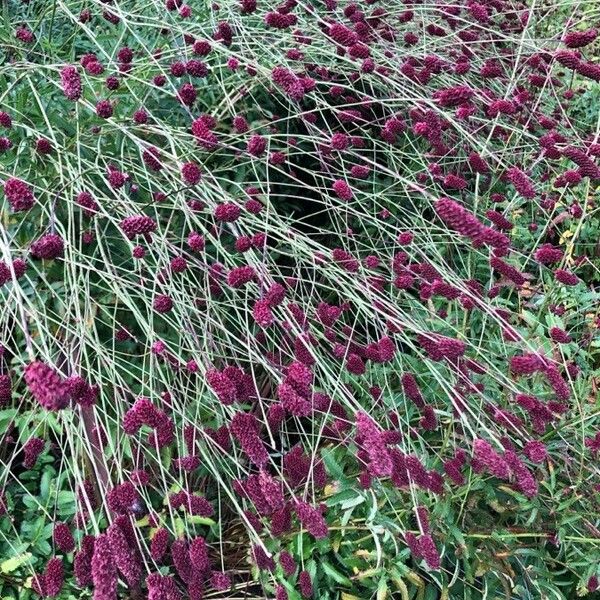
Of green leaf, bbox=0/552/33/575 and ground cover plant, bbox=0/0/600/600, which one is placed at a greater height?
ground cover plant, bbox=0/0/600/600

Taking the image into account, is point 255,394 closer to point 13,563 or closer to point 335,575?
point 335,575

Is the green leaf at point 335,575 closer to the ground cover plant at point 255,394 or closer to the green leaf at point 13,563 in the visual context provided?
the ground cover plant at point 255,394

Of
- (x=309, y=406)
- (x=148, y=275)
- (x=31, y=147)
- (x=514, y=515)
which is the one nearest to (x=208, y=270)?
(x=148, y=275)

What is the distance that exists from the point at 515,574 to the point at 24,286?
117 centimetres

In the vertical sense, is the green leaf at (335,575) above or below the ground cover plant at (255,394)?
below

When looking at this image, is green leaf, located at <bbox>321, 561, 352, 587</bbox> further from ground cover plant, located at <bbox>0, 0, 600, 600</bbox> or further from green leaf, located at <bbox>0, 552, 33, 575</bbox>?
green leaf, located at <bbox>0, 552, 33, 575</bbox>

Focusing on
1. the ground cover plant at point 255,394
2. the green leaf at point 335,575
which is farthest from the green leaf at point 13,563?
the green leaf at point 335,575

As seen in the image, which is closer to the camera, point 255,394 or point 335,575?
point 335,575

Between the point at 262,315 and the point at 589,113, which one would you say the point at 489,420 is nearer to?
the point at 262,315

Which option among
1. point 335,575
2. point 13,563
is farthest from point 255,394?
point 13,563

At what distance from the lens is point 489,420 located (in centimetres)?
124

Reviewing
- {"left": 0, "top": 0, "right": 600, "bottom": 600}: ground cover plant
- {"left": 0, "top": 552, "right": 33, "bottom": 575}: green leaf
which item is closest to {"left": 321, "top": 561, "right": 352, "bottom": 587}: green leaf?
{"left": 0, "top": 0, "right": 600, "bottom": 600}: ground cover plant

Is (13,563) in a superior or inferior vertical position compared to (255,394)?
inferior

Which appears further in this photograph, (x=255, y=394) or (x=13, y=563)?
(x=255, y=394)
